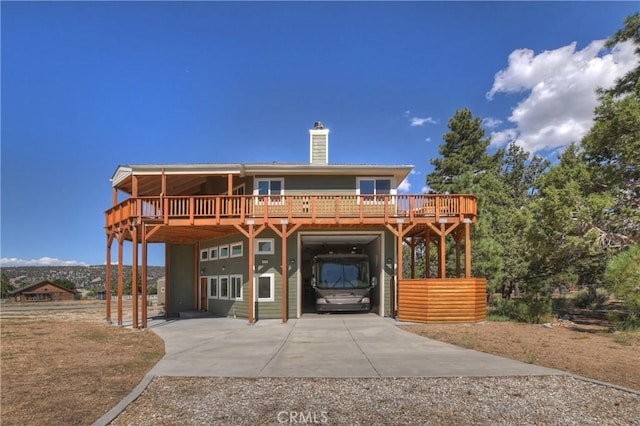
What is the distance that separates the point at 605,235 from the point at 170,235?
16.6 m

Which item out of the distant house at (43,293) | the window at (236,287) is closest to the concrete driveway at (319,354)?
the window at (236,287)

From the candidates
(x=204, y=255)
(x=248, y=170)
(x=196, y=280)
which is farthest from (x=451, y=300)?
(x=196, y=280)

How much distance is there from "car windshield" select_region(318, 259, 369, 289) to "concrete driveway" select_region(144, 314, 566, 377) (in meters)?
3.17

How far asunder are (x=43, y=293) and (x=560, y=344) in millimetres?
51062

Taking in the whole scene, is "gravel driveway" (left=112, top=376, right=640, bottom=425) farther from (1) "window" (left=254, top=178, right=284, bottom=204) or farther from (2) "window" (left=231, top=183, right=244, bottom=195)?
(2) "window" (left=231, top=183, right=244, bottom=195)

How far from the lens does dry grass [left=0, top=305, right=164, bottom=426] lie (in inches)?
208

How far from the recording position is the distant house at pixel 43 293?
44.9 metres

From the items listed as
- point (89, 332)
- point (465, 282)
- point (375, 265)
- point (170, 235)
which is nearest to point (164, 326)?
point (89, 332)

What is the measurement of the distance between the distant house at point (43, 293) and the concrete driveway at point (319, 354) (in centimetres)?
3972

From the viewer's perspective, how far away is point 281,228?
1642 cm

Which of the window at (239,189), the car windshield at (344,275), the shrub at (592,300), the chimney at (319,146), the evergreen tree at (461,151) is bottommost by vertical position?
the shrub at (592,300)

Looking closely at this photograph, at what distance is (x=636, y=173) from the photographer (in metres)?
A: 13.9

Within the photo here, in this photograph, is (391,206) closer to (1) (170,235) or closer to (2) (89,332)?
(1) (170,235)

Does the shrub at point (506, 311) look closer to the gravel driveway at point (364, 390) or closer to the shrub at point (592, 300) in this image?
the gravel driveway at point (364, 390)
